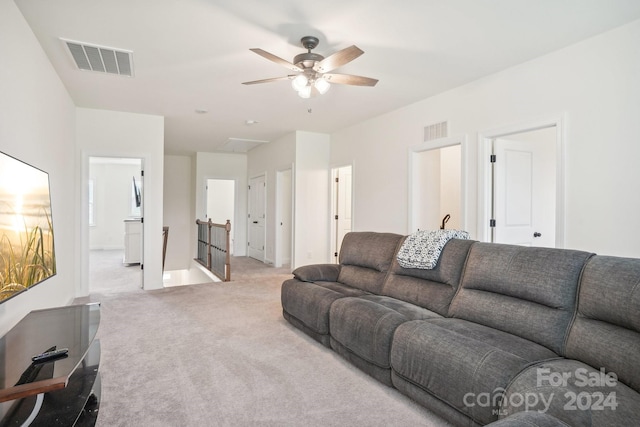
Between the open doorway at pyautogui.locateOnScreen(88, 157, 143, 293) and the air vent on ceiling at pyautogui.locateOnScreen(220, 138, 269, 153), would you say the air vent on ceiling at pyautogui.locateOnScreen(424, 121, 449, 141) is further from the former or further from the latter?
the open doorway at pyautogui.locateOnScreen(88, 157, 143, 293)

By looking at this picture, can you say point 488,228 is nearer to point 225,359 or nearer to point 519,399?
point 519,399

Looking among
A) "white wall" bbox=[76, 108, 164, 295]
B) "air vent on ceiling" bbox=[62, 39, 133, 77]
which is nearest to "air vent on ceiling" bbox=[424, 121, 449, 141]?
"air vent on ceiling" bbox=[62, 39, 133, 77]

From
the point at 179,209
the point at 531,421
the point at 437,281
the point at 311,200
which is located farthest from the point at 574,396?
the point at 179,209

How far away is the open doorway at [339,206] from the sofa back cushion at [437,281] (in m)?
3.78

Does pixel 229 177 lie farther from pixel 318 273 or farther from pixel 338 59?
pixel 338 59

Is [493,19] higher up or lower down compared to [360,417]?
higher up

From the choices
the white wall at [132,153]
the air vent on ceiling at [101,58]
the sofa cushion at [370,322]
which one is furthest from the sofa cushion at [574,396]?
the white wall at [132,153]

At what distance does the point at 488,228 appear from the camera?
3996mm

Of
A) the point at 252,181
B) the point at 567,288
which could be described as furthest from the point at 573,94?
the point at 252,181

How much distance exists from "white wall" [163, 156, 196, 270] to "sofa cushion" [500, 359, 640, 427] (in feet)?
28.6

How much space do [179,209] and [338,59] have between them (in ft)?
25.4

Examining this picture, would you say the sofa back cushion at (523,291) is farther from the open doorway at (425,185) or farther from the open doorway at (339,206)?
the open doorway at (339,206)

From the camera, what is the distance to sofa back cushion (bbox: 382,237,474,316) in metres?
2.69

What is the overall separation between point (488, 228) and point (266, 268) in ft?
14.3
